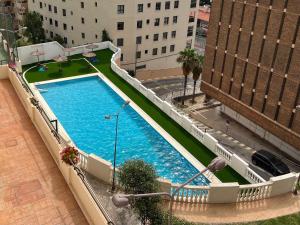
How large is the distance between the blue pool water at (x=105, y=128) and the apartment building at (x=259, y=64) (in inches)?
720

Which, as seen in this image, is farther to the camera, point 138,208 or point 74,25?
point 74,25

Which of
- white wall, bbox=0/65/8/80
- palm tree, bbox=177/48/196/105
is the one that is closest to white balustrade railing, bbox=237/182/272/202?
white wall, bbox=0/65/8/80

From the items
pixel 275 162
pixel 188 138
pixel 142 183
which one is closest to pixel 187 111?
pixel 275 162

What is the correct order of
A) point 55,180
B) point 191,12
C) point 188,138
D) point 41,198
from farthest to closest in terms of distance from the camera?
point 191,12, point 188,138, point 55,180, point 41,198

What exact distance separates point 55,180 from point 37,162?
81.4 inches

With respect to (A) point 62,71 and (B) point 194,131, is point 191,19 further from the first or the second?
(B) point 194,131

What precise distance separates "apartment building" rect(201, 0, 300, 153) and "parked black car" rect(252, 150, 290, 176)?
4.72m

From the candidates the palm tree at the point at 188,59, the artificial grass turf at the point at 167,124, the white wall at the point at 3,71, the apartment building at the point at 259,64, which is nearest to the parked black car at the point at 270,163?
the apartment building at the point at 259,64

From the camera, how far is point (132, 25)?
234 feet

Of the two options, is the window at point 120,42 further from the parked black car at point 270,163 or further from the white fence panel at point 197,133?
the white fence panel at point 197,133

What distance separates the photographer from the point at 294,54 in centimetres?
4253

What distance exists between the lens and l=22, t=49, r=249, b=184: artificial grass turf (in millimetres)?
30320

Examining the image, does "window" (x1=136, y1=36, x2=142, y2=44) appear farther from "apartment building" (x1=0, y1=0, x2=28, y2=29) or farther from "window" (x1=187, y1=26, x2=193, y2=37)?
"apartment building" (x1=0, y1=0, x2=28, y2=29)

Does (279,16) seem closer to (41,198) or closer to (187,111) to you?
(187,111)
